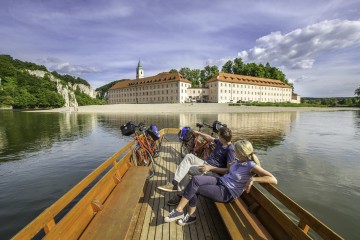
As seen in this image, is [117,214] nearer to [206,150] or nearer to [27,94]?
[206,150]

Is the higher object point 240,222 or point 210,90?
point 210,90

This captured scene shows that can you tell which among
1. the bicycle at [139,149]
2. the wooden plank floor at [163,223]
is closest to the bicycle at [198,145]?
the bicycle at [139,149]

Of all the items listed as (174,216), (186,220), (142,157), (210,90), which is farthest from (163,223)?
(210,90)

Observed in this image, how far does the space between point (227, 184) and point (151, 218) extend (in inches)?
70.5

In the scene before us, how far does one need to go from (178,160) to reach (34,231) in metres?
7.46

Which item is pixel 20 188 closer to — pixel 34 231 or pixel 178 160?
pixel 178 160

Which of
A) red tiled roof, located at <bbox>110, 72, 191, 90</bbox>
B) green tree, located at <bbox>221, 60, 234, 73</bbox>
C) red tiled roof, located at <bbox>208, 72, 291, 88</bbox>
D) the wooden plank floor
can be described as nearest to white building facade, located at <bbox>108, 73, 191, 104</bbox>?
red tiled roof, located at <bbox>110, 72, 191, 90</bbox>

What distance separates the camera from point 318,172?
10938mm

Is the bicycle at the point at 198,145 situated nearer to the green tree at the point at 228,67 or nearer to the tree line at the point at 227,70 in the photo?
the tree line at the point at 227,70

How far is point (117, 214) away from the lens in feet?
13.0

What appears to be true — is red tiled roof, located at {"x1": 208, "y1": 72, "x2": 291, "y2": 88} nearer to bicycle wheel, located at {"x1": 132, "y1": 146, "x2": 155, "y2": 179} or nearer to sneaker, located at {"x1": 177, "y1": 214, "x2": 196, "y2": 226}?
bicycle wheel, located at {"x1": 132, "y1": 146, "x2": 155, "y2": 179}

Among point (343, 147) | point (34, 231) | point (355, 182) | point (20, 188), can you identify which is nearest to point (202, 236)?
point (34, 231)

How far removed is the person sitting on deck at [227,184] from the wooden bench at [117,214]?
869mm

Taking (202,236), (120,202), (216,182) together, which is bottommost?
(202,236)
